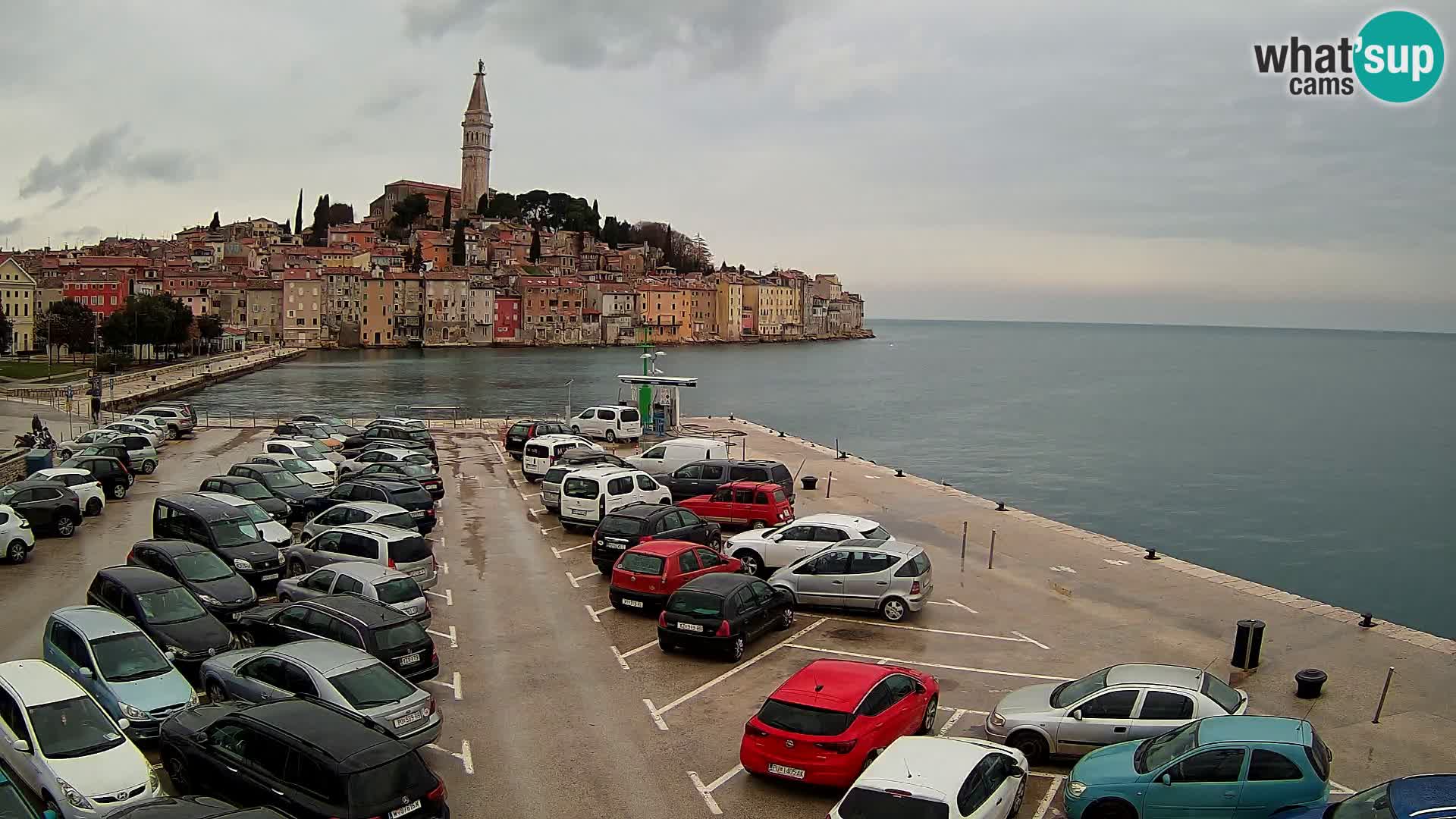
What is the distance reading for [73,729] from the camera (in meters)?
8.36

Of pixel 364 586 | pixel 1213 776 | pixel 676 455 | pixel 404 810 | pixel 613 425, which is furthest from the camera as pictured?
pixel 613 425

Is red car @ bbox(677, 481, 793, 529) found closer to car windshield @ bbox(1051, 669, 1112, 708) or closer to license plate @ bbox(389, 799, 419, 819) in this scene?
car windshield @ bbox(1051, 669, 1112, 708)

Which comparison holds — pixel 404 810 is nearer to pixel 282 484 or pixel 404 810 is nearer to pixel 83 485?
pixel 282 484

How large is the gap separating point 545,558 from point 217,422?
31.2m

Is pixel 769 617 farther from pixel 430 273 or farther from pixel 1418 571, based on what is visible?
pixel 430 273

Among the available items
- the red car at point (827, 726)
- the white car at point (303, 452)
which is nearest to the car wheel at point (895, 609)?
the red car at point (827, 726)

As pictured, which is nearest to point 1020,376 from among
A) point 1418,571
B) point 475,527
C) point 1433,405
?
point 1433,405

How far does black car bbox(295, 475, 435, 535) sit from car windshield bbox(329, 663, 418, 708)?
31.3ft

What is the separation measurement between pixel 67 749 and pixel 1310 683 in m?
12.6

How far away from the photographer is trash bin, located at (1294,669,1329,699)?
11883 millimetres

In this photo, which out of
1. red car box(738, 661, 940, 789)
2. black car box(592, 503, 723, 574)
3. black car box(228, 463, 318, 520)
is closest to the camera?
red car box(738, 661, 940, 789)

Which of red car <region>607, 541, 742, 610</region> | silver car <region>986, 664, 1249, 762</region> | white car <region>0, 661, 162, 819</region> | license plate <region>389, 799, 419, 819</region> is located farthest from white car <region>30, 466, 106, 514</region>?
silver car <region>986, 664, 1249, 762</region>

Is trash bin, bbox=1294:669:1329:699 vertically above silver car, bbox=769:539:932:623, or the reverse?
silver car, bbox=769:539:932:623

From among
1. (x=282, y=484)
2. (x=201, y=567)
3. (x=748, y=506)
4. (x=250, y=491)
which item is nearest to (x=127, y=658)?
(x=201, y=567)
